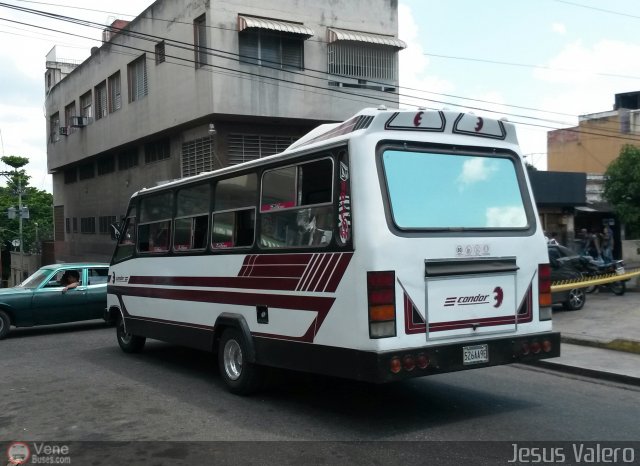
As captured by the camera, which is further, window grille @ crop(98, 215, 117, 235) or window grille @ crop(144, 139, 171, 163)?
window grille @ crop(98, 215, 117, 235)

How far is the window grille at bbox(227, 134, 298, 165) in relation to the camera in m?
21.6

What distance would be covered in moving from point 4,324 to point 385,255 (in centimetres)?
1087

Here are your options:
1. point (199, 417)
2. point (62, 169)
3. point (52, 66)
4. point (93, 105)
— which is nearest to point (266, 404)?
point (199, 417)

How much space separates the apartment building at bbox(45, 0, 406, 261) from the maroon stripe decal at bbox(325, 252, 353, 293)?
15.2 m

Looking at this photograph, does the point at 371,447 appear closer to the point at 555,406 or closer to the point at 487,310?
the point at 487,310

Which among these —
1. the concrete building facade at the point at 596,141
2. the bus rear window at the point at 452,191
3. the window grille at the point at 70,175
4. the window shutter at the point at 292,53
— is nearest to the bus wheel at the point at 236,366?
the bus rear window at the point at 452,191

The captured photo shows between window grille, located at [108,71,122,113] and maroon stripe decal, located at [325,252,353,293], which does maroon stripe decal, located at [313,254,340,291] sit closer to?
maroon stripe decal, located at [325,252,353,293]

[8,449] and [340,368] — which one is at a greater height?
[340,368]

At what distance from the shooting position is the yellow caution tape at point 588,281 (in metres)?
13.5

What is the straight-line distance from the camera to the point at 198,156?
22609 millimetres

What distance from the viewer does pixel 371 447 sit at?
5645mm

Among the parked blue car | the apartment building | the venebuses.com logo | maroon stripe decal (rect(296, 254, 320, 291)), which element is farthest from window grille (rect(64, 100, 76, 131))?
maroon stripe decal (rect(296, 254, 320, 291))

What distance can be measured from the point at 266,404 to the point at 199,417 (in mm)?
831

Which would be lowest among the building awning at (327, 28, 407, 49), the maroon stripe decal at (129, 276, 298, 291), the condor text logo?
the condor text logo
